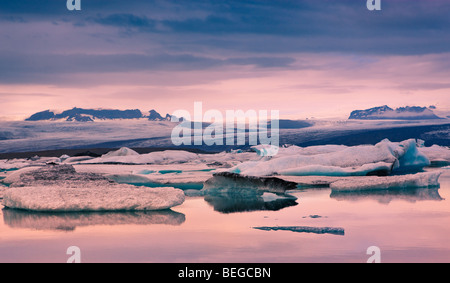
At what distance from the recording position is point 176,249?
Result: 4707mm

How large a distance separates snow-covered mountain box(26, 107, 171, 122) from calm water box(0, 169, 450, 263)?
97085mm

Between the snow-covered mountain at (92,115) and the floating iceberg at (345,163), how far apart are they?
9008 centimetres

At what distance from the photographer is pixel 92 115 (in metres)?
112

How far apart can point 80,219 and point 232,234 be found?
205 centimetres

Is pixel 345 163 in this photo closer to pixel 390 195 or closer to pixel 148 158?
pixel 390 195

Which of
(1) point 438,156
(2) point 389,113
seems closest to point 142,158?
(1) point 438,156

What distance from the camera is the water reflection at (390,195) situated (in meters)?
8.21

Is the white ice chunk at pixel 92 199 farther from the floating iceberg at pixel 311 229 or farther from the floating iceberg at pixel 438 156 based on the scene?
the floating iceberg at pixel 438 156

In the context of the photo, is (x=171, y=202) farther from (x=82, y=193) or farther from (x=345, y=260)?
(x=345, y=260)

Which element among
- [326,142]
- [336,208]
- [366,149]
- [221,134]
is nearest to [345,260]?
[336,208]

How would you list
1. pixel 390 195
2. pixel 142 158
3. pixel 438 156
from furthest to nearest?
pixel 438 156 → pixel 142 158 → pixel 390 195
